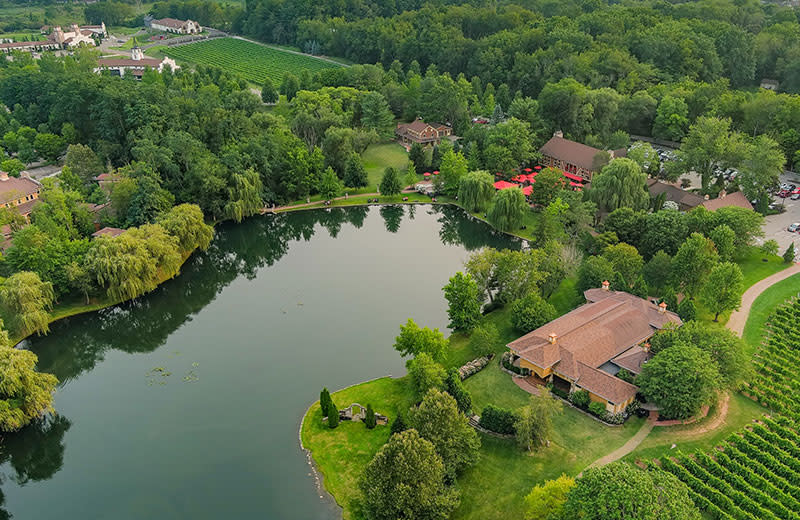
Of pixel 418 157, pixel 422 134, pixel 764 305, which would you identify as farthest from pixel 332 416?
pixel 422 134

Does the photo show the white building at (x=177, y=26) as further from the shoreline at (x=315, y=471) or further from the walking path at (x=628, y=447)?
the walking path at (x=628, y=447)

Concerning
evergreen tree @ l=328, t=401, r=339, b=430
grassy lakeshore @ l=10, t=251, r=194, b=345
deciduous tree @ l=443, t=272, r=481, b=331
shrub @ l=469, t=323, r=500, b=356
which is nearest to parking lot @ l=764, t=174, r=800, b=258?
deciduous tree @ l=443, t=272, r=481, b=331

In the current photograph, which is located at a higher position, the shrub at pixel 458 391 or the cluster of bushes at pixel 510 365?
the shrub at pixel 458 391

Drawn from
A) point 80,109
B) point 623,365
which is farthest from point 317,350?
point 80,109

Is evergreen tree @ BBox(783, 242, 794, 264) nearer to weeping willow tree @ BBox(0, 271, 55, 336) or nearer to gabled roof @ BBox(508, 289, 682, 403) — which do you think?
gabled roof @ BBox(508, 289, 682, 403)

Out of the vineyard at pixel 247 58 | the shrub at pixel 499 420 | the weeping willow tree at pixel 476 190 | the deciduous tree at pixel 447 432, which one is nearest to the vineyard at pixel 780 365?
the shrub at pixel 499 420

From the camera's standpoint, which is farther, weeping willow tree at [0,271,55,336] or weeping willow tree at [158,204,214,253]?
weeping willow tree at [158,204,214,253]
